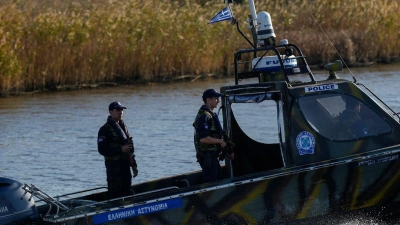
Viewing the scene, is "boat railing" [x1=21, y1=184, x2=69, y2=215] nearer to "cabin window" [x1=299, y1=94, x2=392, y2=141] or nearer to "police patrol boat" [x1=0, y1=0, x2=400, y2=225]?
"police patrol boat" [x1=0, y1=0, x2=400, y2=225]

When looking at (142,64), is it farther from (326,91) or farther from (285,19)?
(326,91)

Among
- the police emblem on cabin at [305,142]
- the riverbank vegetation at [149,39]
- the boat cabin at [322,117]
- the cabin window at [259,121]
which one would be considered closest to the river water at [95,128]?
the cabin window at [259,121]

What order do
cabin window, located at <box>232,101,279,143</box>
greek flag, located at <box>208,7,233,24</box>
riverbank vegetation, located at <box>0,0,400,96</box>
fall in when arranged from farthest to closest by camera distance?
1. riverbank vegetation, located at <box>0,0,400,96</box>
2. cabin window, located at <box>232,101,279,143</box>
3. greek flag, located at <box>208,7,233,24</box>

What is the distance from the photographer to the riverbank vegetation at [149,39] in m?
22.9

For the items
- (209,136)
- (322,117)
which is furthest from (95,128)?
(322,117)

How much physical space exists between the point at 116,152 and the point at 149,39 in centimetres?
1540

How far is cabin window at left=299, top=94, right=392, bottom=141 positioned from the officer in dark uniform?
1979 mm

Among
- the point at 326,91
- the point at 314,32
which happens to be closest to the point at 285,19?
the point at 314,32

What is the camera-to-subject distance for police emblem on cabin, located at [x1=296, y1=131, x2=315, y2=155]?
909cm

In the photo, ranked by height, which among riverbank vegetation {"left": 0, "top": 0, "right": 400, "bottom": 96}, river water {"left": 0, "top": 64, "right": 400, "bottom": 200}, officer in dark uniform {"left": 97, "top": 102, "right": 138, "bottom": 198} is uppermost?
riverbank vegetation {"left": 0, "top": 0, "right": 400, "bottom": 96}

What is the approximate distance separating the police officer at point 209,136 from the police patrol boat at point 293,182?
399 millimetres

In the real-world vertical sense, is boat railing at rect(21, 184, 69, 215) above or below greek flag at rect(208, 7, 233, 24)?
below

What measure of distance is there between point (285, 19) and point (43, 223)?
19934mm

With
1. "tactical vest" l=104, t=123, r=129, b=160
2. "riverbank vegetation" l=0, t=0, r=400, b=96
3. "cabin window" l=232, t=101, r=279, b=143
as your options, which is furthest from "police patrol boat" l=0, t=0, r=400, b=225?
"riverbank vegetation" l=0, t=0, r=400, b=96
